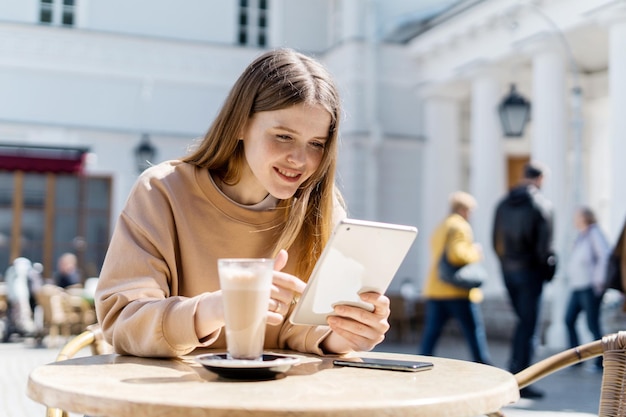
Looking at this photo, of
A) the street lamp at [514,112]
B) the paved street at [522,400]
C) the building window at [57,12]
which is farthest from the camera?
the building window at [57,12]

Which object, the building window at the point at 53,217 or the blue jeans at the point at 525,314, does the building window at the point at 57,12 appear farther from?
the blue jeans at the point at 525,314

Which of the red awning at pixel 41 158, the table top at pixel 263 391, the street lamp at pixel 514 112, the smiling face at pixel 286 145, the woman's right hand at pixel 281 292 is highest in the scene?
the street lamp at pixel 514 112

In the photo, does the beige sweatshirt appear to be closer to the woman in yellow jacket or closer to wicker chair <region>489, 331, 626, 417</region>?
wicker chair <region>489, 331, 626, 417</region>

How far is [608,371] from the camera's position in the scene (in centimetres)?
198

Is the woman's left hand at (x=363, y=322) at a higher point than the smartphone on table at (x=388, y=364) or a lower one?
higher

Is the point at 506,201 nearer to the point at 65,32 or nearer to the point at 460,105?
the point at 460,105

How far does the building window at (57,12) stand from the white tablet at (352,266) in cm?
1539

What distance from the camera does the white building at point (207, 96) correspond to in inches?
604

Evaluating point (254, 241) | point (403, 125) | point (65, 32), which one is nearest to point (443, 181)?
point (403, 125)

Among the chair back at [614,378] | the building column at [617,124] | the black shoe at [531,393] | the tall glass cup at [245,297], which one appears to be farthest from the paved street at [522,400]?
the tall glass cup at [245,297]

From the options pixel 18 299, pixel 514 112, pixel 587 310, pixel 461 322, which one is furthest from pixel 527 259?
pixel 18 299

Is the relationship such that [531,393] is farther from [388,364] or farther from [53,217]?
[53,217]

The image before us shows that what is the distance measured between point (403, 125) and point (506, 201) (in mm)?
9275

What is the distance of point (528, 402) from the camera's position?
6.14 metres
